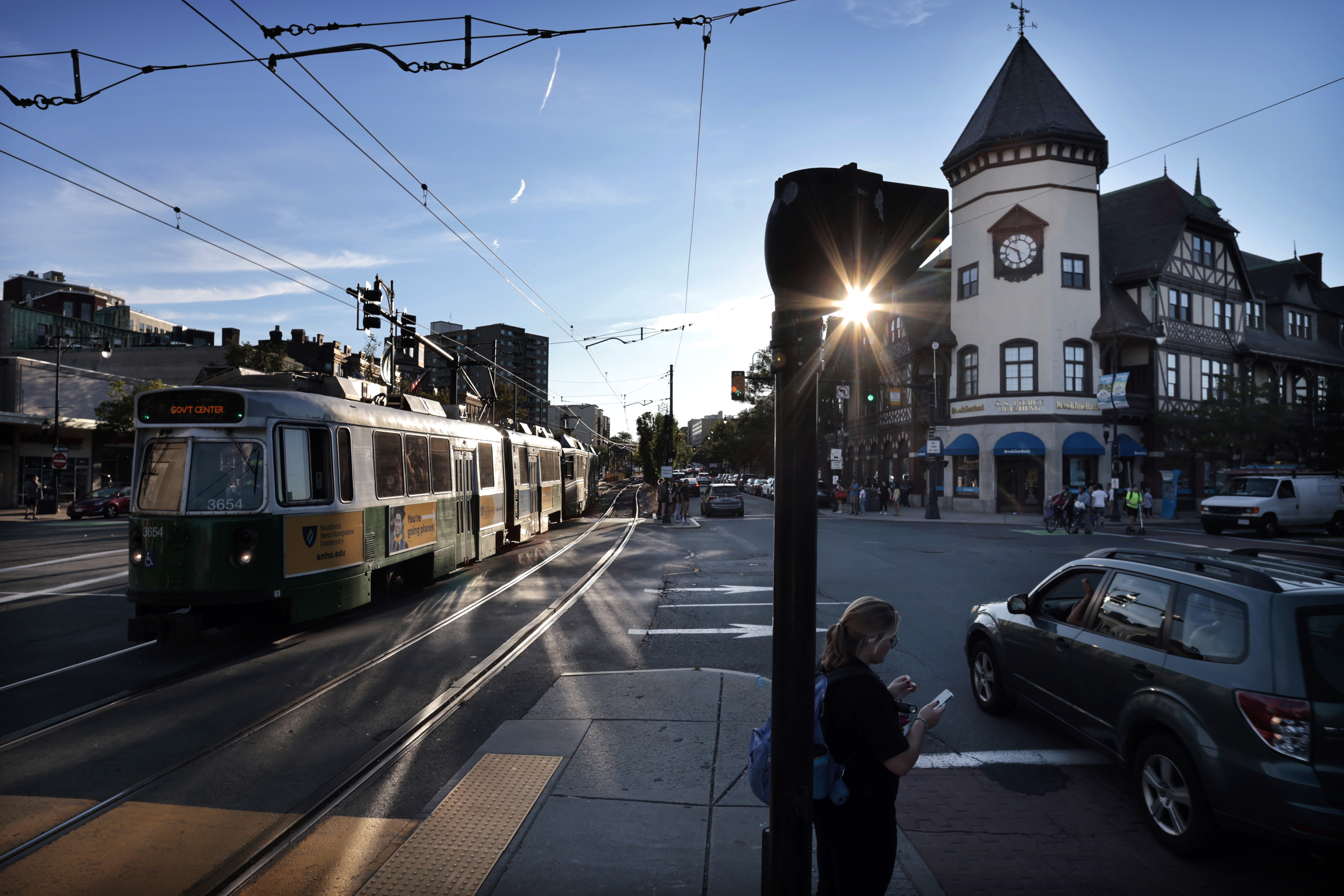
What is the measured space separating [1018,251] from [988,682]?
35105mm

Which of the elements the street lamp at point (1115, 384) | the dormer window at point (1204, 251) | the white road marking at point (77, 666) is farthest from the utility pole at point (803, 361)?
the dormer window at point (1204, 251)

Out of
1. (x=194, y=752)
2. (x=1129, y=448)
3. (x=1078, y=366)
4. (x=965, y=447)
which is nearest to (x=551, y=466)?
(x=194, y=752)

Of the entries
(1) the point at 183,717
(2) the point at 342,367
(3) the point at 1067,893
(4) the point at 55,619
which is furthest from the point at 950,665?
(2) the point at 342,367

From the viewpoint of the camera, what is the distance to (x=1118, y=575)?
5.05m

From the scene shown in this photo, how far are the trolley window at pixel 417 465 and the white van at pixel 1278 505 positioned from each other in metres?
26.8

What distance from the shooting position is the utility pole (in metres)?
2.65

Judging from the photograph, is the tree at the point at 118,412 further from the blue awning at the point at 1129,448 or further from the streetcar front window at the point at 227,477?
the blue awning at the point at 1129,448

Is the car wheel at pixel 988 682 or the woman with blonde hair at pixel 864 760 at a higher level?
the woman with blonde hair at pixel 864 760

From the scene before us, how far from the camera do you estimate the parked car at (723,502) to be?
3459cm

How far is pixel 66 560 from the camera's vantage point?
16.9 metres

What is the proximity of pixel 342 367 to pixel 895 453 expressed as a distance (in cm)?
3622

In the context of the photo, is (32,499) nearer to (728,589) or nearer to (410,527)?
(410,527)

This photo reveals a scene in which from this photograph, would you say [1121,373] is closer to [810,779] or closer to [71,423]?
[810,779]

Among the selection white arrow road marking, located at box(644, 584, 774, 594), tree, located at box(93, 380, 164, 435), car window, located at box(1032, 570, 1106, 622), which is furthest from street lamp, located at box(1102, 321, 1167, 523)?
tree, located at box(93, 380, 164, 435)
